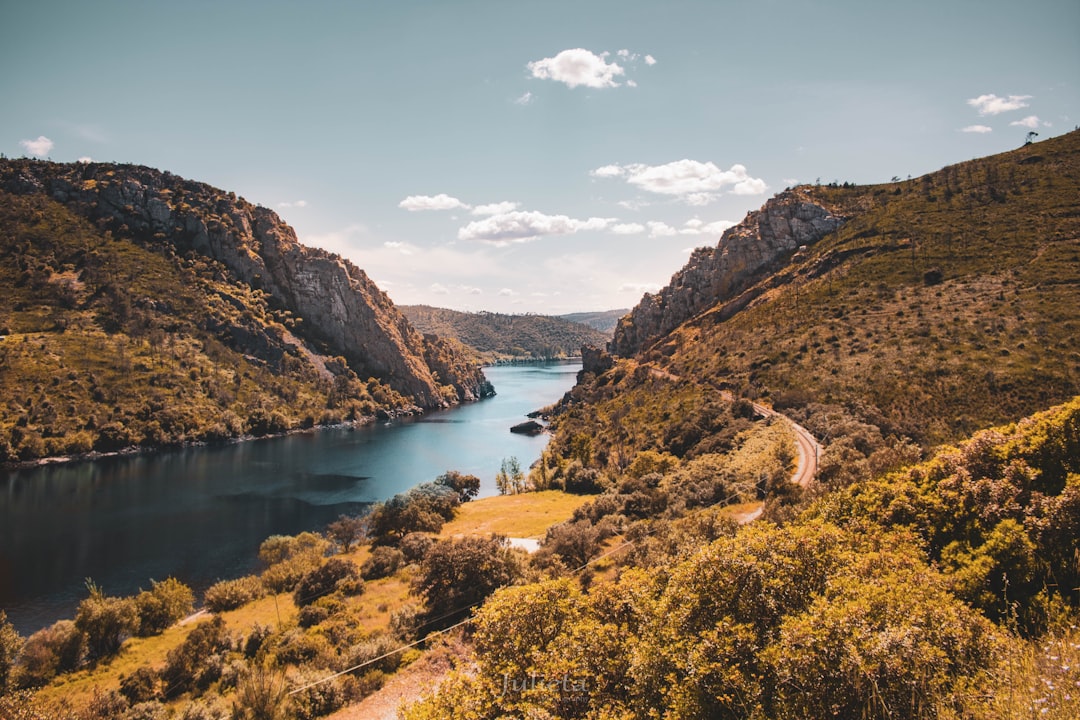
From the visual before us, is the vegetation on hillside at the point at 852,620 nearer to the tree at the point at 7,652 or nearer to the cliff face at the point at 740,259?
the tree at the point at 7,652

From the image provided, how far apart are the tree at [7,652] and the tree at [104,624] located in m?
3.56

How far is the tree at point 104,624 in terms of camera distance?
39.1 m

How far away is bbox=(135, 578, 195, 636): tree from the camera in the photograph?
43.2 metres

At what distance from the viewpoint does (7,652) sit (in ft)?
112

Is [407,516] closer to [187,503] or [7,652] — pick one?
[7,652]

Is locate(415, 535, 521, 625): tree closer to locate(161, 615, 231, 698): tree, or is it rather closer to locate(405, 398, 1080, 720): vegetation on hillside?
locate(161, 615, 231, 698): tree

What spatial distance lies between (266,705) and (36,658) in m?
22.4

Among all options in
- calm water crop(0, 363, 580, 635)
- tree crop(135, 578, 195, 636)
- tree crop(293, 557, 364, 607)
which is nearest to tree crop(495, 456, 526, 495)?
calm water crop(0, 363, 580, 635)

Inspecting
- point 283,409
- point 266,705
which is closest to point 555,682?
point 266,705

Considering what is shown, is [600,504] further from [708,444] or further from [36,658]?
[36,658]

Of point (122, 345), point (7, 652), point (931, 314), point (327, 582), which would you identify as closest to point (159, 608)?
point (7, 652)

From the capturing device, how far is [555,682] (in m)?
14.1

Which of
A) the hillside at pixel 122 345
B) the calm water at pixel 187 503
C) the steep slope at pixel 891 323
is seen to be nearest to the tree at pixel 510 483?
the calm water at pixel 187 503

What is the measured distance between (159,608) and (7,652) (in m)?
10.5
